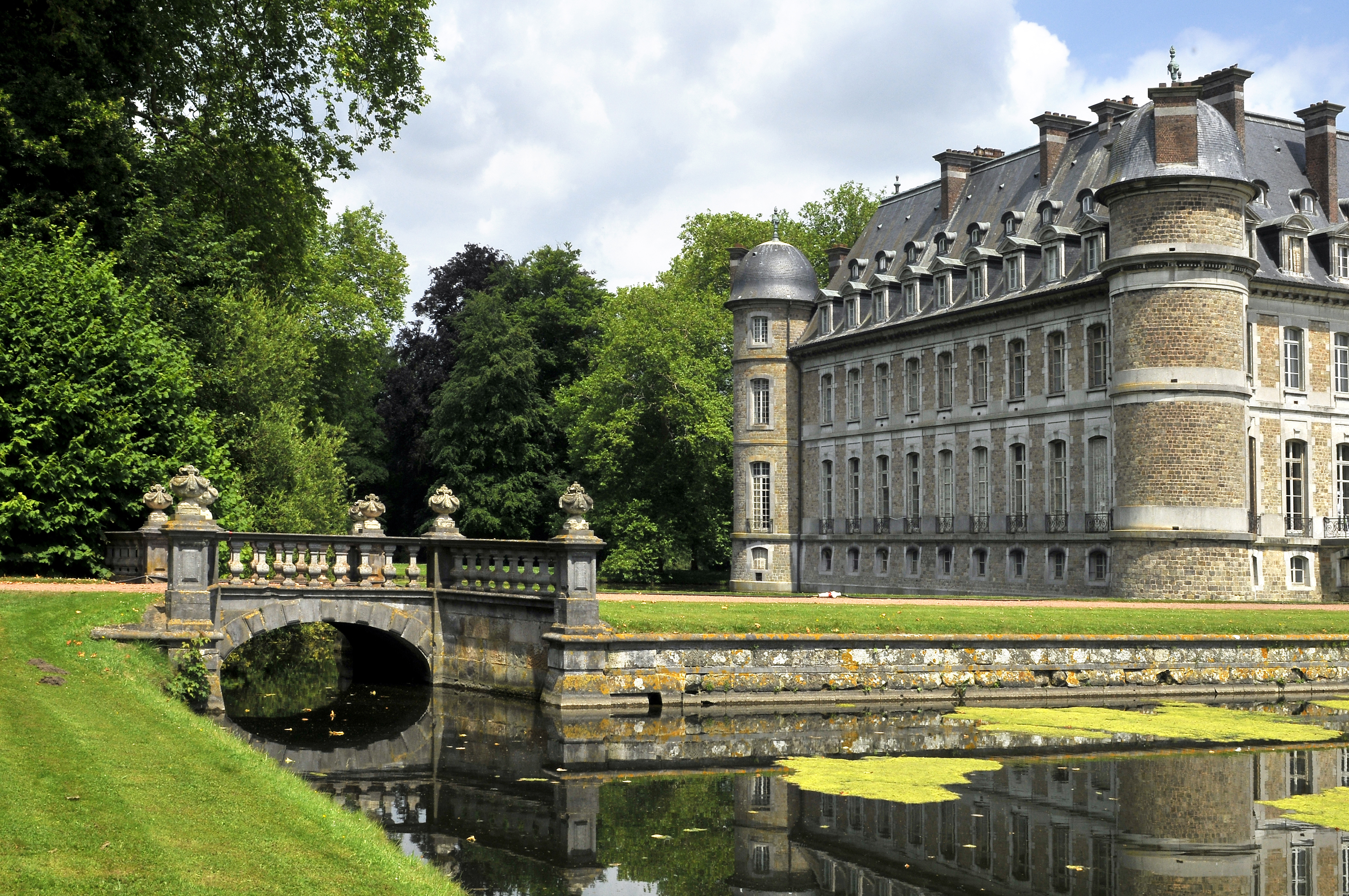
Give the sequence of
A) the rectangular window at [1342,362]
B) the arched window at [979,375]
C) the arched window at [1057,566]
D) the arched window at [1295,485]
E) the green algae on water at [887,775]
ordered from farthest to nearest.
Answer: the arched window at [979,375] → the rectangular window at [1342,362] → the arched window at [1057,566] → the arched window at [1295,485] → the green algae on water at [887,775]

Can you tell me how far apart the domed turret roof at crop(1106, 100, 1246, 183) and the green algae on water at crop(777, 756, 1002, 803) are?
2228 cm

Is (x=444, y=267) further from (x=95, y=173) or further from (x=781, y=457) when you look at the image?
(x=95, y=173)

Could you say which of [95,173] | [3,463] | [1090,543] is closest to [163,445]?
[3,463]

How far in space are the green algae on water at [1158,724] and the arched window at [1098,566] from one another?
642 inches

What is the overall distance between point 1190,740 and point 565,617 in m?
7.57

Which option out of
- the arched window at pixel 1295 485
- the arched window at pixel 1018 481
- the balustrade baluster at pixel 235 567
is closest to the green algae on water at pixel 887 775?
the balustrade baluster at pixel 235 567

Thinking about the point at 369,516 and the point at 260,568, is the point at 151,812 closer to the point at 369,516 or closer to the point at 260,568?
the point at 260,568

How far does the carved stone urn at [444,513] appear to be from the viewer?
804 inches

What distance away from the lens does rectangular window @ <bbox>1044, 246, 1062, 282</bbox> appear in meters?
38.2

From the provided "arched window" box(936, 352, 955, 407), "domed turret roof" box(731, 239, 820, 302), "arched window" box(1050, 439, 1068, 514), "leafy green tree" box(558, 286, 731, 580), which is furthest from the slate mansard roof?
"arched window" box(1050, 439, 1068, 514)

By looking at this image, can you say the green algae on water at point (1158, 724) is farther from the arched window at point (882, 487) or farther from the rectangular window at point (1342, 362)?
the arched window at point (882, 487)

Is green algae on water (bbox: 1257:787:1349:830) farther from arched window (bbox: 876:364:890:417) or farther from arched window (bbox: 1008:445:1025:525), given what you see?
arched window (bbox: 876:364:890:417)

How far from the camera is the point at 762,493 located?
4884 centimetres

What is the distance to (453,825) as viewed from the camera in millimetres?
11242
